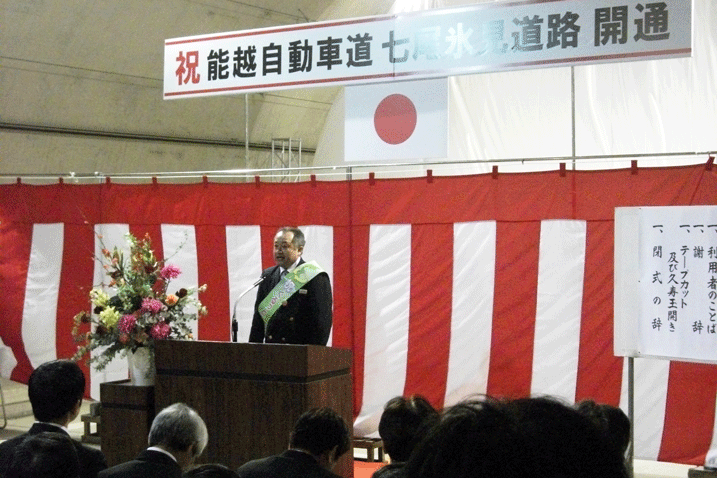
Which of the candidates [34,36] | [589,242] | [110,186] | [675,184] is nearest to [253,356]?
[589,242]

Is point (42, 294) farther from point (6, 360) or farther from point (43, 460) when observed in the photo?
point (43, 460)

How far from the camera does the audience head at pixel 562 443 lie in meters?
0.56

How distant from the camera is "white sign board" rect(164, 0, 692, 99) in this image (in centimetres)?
416

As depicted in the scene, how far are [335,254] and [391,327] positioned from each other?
0.53m

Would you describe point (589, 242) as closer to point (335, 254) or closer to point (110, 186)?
point (335, 254)

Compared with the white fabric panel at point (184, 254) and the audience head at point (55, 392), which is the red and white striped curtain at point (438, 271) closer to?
the white fabric panel at point (184, 254)

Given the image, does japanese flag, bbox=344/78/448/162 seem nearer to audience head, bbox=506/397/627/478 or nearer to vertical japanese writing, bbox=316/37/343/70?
vertical japanese writing, bbox=316/37/343/70

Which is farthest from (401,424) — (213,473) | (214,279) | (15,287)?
(15,287)

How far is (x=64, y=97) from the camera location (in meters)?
7.07

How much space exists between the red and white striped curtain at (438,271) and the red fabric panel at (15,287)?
67 mm

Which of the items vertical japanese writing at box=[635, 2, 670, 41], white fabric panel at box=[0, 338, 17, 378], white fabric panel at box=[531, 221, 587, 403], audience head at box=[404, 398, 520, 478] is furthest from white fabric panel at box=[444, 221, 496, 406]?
audience head at box=[404, 398, 520, 478]

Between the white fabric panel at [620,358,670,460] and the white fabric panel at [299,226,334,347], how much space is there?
5.65 ft

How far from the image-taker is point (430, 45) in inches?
182

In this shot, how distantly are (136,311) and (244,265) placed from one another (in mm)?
1493
